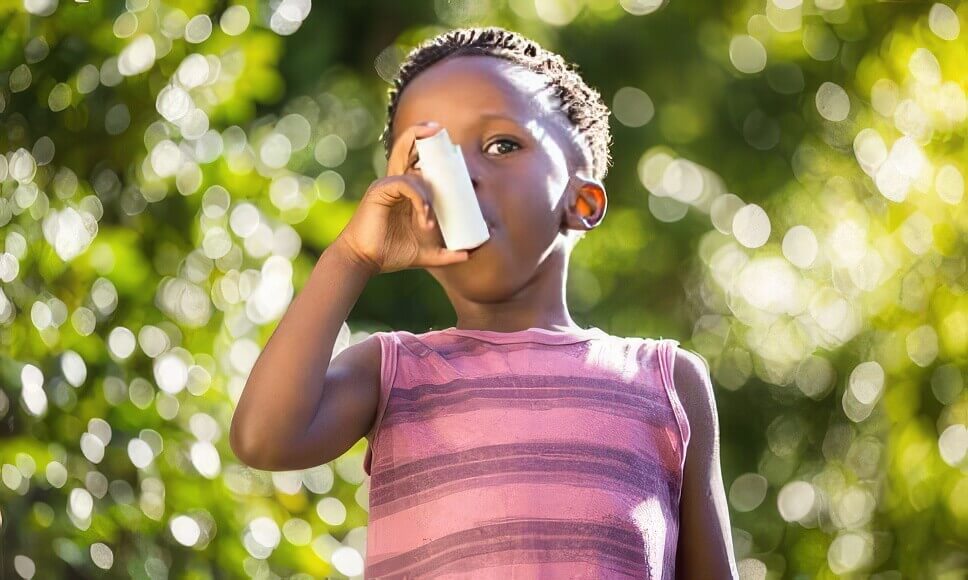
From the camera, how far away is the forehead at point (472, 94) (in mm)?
1042

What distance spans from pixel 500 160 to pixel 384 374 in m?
0.22

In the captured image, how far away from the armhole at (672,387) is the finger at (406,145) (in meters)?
0.29

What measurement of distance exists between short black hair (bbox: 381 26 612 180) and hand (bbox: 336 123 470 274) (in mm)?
146

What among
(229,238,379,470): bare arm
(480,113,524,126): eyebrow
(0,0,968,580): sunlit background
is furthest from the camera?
(0,0,968,580): sunlit background

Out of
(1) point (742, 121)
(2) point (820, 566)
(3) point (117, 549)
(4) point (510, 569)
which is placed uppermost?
(1) point (742, 121)

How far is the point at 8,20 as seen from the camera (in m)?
1.63

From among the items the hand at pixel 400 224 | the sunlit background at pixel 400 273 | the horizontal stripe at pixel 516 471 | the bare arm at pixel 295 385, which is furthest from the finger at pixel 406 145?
the sunlit background at pixel 400 273

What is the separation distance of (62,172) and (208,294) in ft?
0.91

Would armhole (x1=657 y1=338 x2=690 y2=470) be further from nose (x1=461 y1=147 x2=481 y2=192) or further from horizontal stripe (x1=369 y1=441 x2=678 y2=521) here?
nose (x1=461 y1=147 x2=481 y2=192)

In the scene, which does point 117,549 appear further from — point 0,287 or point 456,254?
point 456,254

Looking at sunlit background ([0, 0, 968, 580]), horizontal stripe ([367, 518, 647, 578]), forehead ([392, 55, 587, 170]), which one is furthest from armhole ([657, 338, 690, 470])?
sunlit background ([0, 0, 968, 580])

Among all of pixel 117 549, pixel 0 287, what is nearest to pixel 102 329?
pixel 0 287

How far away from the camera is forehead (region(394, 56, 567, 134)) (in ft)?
3.42

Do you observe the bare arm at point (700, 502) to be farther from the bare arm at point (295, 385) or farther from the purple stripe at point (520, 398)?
the bare arm at point (295, 385)
